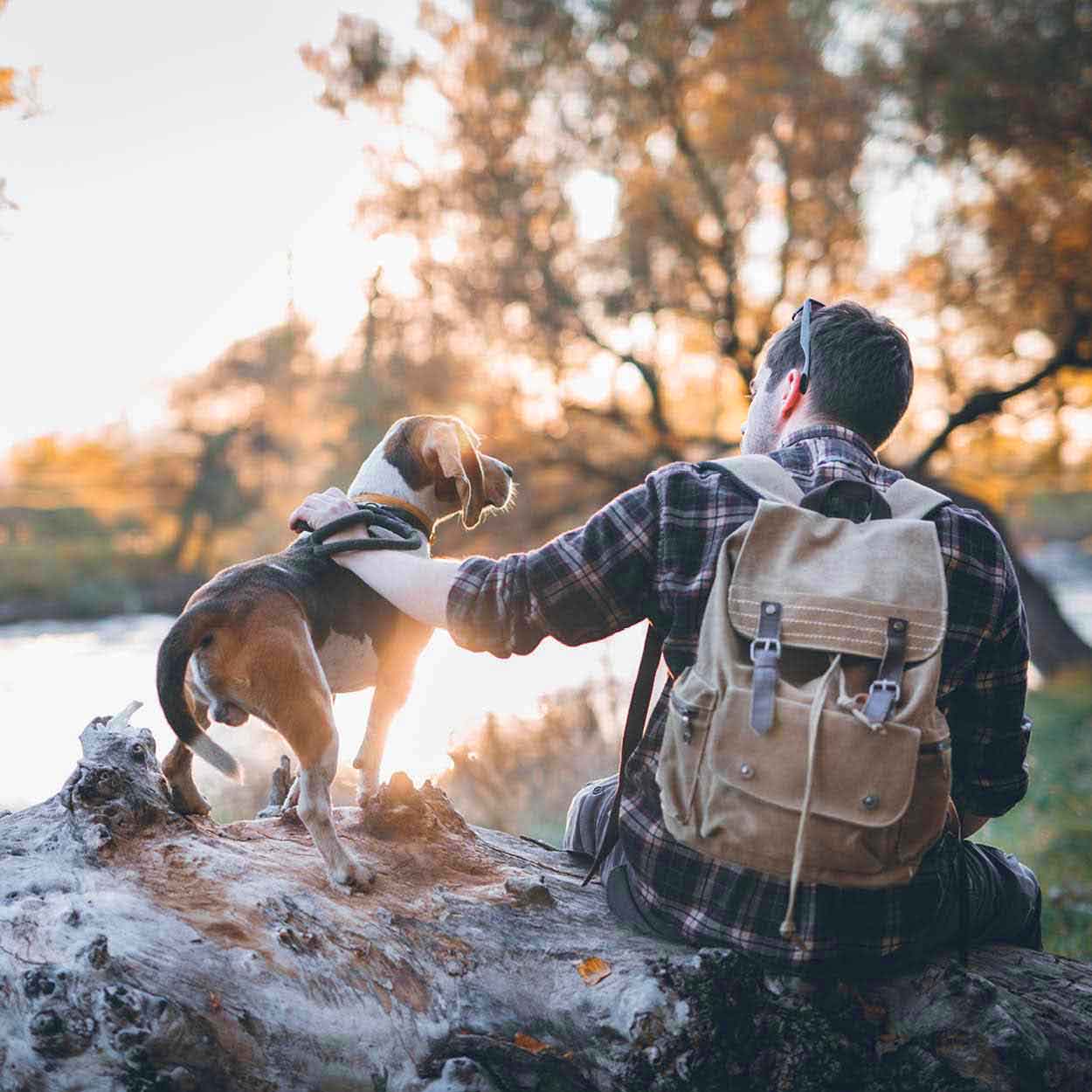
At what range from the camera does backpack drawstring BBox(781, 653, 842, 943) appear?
6.40 ft

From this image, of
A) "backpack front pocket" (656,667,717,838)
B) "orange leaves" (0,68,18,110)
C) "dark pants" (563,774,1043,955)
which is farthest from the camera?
"orange leaves" (0,68,18,110)

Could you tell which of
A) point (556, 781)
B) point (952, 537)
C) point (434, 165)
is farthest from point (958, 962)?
point (434, 165)

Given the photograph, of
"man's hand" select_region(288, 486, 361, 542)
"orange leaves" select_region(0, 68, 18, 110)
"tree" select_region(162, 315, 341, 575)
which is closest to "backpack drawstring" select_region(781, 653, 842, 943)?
"man's hand" select_region(288, 486, 361, 542)

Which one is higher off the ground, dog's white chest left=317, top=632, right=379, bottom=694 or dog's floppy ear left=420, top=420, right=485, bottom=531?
dog's floppy ear left=420, top=420, right=485, bottom=531

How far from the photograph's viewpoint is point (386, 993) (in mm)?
2217

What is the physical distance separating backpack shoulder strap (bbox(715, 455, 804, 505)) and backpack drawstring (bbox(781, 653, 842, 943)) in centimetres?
38

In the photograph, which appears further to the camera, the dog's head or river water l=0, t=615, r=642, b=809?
river water l=0, t=615, r=642, b=809

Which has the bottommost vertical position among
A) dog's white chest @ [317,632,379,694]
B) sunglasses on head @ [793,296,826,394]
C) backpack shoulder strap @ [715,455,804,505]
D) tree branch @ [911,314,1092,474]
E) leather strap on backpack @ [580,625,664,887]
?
dog's white chest @ [317,632,379,694]

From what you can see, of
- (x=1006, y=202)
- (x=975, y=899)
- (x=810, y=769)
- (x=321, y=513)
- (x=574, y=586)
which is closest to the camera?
(x=810, y=769)

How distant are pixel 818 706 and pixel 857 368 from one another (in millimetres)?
781

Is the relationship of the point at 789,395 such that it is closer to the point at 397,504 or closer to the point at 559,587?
the point at 559,587

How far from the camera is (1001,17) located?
9.12 metres

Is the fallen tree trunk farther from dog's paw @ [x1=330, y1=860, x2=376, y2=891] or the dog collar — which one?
the dog collar

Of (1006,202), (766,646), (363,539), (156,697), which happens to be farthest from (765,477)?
(1006,202)
